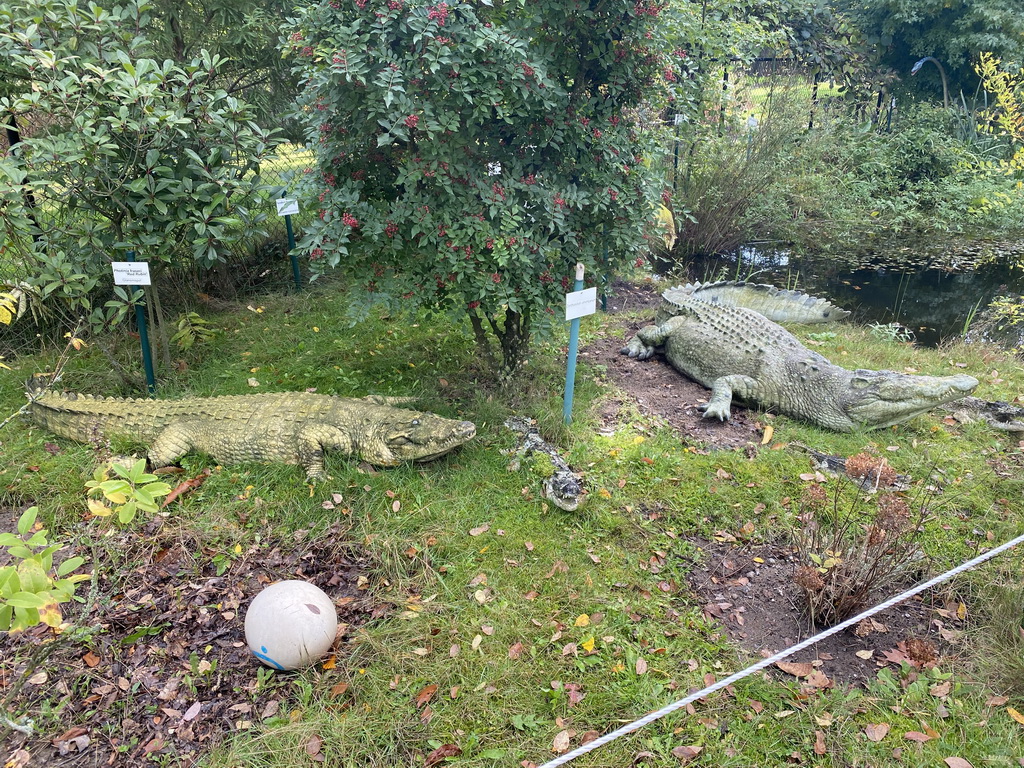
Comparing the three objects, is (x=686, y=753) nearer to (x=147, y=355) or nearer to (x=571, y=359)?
(x=571, y=359)

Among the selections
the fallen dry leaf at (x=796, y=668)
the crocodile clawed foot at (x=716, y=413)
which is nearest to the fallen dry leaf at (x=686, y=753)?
the fallen dry leaf at (x=796, y=668)

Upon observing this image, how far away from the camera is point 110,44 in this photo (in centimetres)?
436

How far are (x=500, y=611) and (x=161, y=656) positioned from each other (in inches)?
63.0

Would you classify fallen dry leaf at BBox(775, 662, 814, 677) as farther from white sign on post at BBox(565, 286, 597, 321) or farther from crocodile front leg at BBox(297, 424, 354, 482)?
crocodile front leg at BBox(297, 424, 354, 482)

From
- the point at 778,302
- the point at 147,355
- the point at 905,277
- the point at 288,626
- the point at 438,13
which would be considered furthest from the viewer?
the point at 905,277

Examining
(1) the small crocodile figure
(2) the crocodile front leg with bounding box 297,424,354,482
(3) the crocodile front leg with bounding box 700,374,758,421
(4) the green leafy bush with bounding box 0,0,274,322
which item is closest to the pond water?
(3) the crocodile front leg with bounding box 700,374,758,421

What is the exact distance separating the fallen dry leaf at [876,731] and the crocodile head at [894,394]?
266 cm

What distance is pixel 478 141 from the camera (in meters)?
3.92

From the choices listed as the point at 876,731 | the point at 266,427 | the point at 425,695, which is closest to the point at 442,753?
the point at 425,695

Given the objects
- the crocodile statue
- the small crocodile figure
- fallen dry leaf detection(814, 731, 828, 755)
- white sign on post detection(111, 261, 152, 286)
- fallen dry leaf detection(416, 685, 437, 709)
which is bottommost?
fallen dry leaf detection(416, 685, 437, 709)

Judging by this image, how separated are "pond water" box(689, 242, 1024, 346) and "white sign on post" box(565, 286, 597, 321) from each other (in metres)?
5.10

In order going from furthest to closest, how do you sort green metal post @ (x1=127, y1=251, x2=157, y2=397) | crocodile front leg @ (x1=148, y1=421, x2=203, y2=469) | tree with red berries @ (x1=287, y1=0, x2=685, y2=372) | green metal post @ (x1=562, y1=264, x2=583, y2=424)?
green metal post @ (x1=127, y1=251, x2=157, y2=397) < green metal post @ (x1=562, y1=264, x2=583, y2=424) < crocodile front leg @ (x1=148, y1=421, x2=203, y2=469) < tree with red berries @ (x1=287, y1=0, x2=685, y2=372)

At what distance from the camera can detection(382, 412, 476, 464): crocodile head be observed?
388 centimetres

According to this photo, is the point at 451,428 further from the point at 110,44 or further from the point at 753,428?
the point at 110,44
